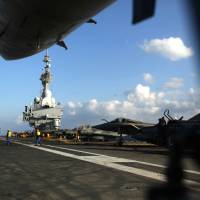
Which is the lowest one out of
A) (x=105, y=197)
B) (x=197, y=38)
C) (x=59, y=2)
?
(x=105, y=197)

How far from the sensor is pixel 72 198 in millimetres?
9688

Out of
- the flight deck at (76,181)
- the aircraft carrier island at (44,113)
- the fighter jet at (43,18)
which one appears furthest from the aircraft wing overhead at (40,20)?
the aircraft carrier island at (44,113)

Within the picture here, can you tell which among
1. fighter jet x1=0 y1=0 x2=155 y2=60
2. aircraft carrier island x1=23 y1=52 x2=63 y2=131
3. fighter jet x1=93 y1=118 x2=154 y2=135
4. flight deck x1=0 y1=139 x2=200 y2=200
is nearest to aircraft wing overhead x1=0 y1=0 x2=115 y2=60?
fighter jet x1=0 y1=0 x2=155 y2=60

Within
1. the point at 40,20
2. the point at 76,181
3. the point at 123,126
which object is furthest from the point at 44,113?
the point at 40,20

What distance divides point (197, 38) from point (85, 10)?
130 cm

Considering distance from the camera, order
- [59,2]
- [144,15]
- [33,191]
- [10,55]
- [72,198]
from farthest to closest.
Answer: [33,191] < [72,198] < [10,55] < [59,2] < [144,15]

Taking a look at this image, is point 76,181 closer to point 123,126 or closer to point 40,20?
point 40,20

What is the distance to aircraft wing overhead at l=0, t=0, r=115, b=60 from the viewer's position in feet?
11.1

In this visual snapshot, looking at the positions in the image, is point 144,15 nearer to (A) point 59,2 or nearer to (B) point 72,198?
(A) point 59,2

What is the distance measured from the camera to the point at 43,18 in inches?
146

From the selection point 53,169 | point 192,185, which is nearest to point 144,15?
point 192,185

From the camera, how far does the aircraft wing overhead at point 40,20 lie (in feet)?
11.1

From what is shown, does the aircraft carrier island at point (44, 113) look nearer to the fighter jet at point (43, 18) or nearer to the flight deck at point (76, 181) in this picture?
the flight deck at point (76, 181)

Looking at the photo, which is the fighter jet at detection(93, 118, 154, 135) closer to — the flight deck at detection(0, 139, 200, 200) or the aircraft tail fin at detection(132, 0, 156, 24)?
the flight deck at detection(0, 139, 200, 200)
